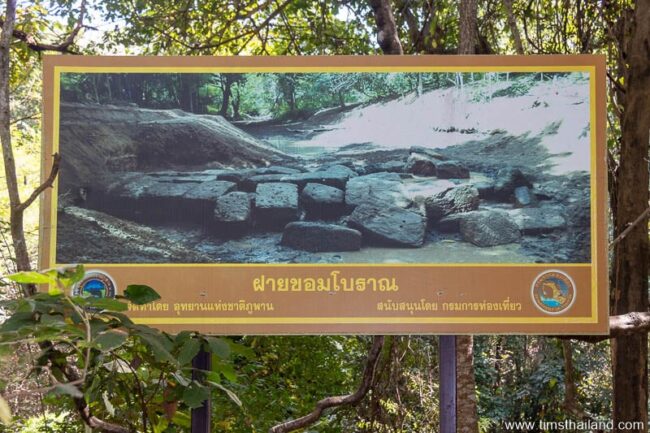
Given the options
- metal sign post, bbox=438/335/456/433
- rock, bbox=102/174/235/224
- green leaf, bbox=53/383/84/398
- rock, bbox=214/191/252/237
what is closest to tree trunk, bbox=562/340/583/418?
metal sign post, bbox=438/335/456/433

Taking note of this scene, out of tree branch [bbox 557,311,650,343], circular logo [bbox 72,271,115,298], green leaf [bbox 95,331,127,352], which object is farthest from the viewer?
tree branch [bbox 557,311,650,343]

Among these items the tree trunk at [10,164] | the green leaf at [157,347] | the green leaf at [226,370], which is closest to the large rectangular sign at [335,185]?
the tree trunk at [10,164]

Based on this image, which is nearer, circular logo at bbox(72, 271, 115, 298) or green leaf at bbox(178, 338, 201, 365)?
green leaf at bbox(178, 338, 201, 365)

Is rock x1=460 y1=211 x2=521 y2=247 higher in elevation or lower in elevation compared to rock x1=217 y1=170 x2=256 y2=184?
lower

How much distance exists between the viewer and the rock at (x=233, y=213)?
362cm

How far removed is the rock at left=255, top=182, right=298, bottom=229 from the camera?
11.9ft

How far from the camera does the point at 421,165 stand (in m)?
3.66

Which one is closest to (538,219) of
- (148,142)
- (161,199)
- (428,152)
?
(428,152)

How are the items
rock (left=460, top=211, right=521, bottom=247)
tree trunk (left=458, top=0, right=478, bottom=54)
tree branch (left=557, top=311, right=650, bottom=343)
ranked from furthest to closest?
tree trunk (left=458, top=0, right=478, bottom=54), tree branch (left=557, top=311, right=650, bottom=343), rock (left=460, top=211, right=521, bottom=247)

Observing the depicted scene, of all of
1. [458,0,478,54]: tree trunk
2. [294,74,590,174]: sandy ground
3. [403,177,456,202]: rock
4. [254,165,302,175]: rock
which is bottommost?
[403,177,456,202]: rock

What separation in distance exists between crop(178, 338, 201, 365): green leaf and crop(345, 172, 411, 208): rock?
128 centimetres

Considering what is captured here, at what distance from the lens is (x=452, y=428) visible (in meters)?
3.82

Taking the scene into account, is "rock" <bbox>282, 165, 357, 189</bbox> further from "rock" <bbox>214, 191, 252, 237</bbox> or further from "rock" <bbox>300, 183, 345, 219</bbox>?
"rock" <bbox>214, 191, 252, 237</bbox>

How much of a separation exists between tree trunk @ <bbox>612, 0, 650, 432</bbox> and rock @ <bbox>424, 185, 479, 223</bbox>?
2.17 meters
